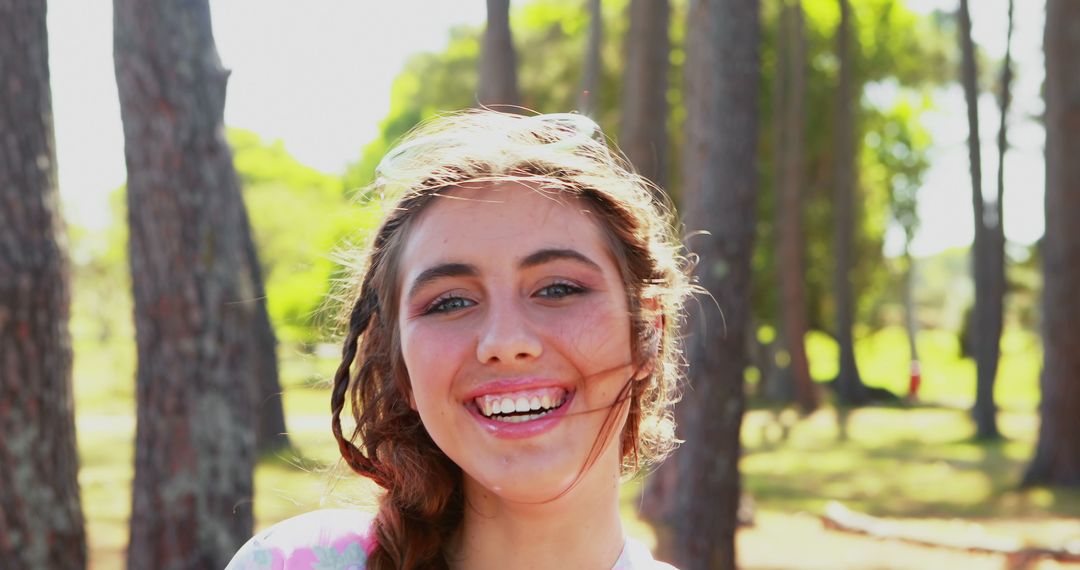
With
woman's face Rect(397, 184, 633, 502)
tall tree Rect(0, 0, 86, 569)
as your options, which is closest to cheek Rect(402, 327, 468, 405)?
woman's face Rect(397, 184, 633, 502)

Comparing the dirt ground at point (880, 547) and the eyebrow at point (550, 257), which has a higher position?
the eyebrow at point (550, 257)

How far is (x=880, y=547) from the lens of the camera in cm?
1171

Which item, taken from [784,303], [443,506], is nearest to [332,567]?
[443,506]

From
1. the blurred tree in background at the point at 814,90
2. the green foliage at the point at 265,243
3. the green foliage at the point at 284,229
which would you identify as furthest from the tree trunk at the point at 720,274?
the green foliage at the point at 284,229

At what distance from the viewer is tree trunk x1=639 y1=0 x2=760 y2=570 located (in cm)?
738

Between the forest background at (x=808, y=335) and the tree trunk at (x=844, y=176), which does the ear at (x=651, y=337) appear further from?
the tree trunk at (x=844, y=176)

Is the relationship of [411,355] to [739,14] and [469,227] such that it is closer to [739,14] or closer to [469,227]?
[469,227]

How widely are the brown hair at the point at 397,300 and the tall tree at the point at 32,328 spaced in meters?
3.11

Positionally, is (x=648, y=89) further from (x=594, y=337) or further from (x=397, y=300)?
(x=594, y=337)

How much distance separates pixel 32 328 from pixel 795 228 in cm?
2091

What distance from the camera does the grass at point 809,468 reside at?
12031 mm

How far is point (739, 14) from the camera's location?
23.9 ft

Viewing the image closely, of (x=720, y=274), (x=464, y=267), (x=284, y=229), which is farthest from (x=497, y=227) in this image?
(x=284, y=229)

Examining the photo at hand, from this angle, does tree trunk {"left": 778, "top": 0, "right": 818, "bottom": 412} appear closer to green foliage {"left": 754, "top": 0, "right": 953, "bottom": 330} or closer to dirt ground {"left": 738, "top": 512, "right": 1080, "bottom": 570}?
green foliage {"left": 754, "top": 0, "right": 953, "bottom": 330}
